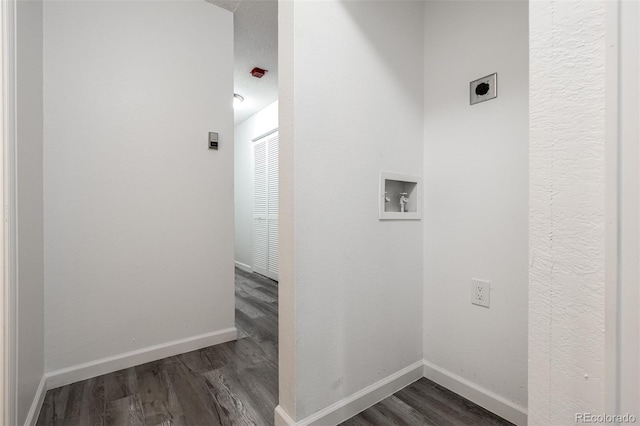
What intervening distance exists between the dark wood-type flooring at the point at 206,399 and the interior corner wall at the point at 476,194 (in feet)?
0.72

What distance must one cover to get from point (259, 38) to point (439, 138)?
187 centimetres

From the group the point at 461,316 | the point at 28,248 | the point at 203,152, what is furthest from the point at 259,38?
the point at 461,316

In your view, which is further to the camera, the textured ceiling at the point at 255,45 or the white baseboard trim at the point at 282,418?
the textured ceiling at the point at 255,45

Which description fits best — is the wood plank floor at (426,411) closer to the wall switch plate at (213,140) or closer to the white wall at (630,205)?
the white wall at (630,205)

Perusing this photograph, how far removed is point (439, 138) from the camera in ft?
5.28

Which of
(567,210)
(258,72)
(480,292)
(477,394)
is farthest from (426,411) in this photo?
(258,72)

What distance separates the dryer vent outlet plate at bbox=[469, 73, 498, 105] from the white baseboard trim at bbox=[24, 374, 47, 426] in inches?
96.6

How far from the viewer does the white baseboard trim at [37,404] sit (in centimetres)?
124

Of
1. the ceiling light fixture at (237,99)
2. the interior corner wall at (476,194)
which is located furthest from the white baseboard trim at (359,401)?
the ceiling light fixture at (237,99)

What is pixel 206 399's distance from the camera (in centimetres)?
146

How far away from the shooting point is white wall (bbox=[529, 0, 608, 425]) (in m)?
0.57

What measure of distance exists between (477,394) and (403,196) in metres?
1.05

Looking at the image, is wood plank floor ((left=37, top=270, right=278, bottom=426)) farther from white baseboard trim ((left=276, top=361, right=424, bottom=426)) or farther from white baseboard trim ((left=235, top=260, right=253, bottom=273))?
white baseboard trim ((left=235, top=260, right=253, bottom=273))

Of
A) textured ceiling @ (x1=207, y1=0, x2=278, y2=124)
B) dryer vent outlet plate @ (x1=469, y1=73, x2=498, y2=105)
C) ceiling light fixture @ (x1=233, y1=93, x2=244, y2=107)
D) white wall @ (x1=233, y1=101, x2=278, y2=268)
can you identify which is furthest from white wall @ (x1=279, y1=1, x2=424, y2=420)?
white wall @ (x1=233, y1=101, x2=278, y2=268)
